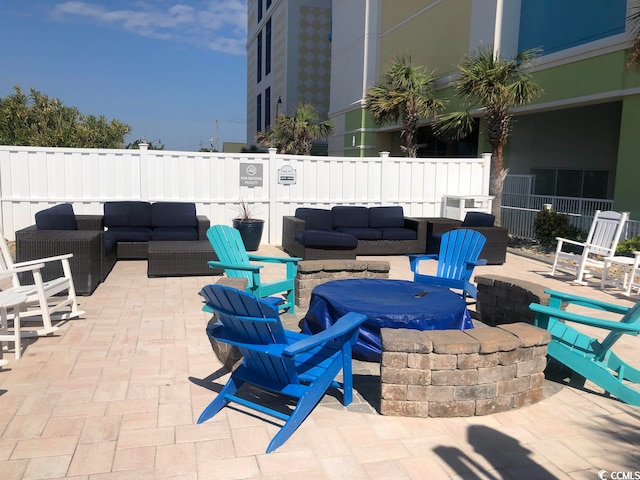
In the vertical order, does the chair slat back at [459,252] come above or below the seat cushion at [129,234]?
above

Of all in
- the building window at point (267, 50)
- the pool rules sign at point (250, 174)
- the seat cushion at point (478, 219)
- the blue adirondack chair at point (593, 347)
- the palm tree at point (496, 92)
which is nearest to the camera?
the blue adirondack chair at point (593, 347)

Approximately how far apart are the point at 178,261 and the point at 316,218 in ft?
10.9

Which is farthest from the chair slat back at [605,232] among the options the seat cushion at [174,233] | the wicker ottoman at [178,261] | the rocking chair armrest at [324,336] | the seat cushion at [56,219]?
the seat cushion at [56,219]

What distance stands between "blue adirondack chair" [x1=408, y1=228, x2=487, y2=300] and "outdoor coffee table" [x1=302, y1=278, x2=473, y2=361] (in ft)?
2.30

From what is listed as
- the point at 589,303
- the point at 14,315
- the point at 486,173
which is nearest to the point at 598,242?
the point at 486,173

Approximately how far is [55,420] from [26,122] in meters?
20.8

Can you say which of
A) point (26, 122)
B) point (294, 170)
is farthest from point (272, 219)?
point (26, 122)

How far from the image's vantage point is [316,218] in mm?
10352

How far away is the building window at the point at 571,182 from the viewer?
15773 millimetres

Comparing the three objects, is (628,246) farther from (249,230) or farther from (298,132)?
(298,132)

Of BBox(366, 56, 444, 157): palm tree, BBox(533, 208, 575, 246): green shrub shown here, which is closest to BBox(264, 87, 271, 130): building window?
BBox(366, 56, 444, 157): palm tree

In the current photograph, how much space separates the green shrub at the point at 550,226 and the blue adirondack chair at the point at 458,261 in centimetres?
666

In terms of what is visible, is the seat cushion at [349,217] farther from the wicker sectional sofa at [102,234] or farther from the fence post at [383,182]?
the wicker sectional sofa at [102,234]
